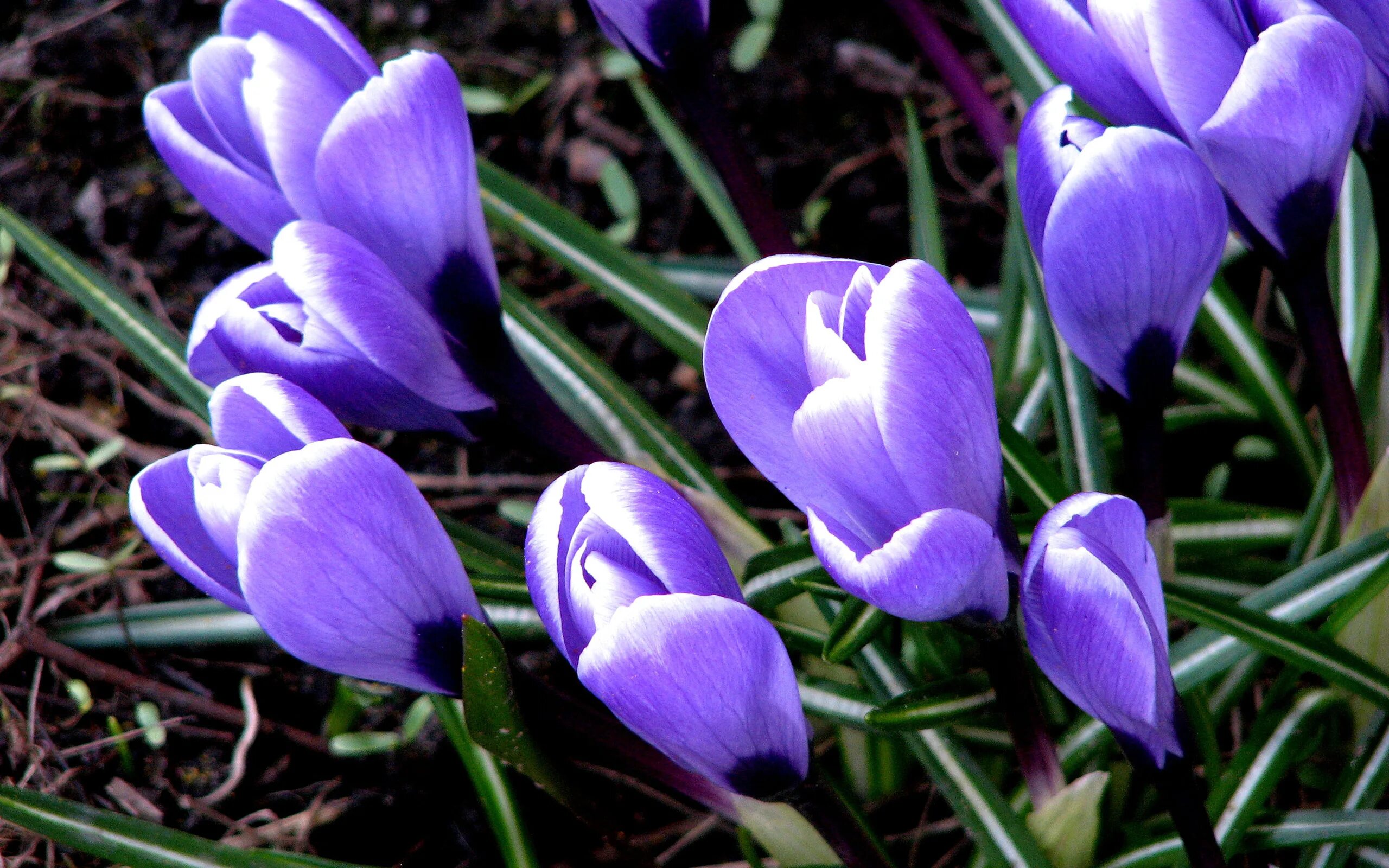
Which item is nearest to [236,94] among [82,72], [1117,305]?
[1117,305]

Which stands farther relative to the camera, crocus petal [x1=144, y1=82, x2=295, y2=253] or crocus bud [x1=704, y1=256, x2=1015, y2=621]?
crocus petal [x1=144, y1=82, x2=295, y2=253]

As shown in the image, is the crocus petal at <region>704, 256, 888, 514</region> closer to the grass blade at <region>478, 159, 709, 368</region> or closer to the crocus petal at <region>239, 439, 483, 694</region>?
the crocus petal at <region>239, 439, 483, 694</region>

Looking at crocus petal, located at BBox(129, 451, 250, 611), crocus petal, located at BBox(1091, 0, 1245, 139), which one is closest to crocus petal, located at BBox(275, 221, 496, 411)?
crocus petal, located at BBox(129, 451, 250, 611)

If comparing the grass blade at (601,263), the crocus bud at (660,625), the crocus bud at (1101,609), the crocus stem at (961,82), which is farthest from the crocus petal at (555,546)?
the crocus stem at (961,82)

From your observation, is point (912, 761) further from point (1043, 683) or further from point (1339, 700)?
point (1339, 700)

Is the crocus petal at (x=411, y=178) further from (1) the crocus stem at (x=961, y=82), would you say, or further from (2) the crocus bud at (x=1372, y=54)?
(1) the crocus stem at (x=961, y=82)

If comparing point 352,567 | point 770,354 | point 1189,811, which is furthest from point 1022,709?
point 352,567
